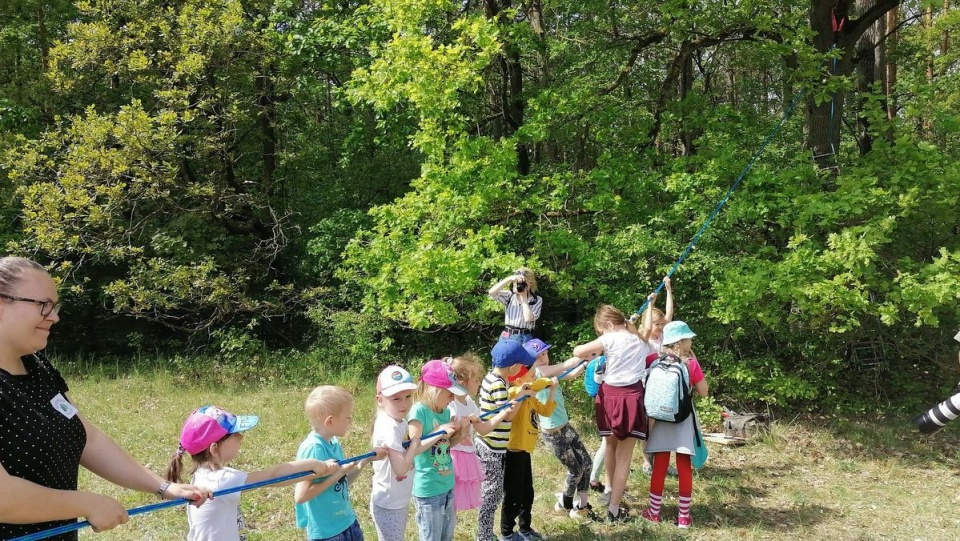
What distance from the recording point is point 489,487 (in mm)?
4359

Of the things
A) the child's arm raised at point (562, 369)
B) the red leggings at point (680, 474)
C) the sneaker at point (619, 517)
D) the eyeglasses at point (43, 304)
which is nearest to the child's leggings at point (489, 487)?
the child's arm raised at point (562, 369)

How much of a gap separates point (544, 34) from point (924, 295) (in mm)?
6371

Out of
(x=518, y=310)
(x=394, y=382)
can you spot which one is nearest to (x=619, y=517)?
(x=518, y=310)

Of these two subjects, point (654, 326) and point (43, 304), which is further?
point (654, 326)

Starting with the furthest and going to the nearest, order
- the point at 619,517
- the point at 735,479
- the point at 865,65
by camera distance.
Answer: the point at 865,65, the point at 735,479, the point at 619,517

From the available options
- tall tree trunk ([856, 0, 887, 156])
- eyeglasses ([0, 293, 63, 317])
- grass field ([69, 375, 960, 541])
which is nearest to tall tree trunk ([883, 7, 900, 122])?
tall tree trunk ([856, 0, 887, 156])

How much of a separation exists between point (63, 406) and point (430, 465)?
6.44 feet

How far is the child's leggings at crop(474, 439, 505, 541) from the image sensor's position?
4.36m

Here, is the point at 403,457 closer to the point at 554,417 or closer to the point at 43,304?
the point at 43,304

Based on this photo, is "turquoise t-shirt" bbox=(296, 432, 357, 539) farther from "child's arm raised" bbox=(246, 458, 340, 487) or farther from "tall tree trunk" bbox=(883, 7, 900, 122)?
"tall tree trunk" bbox=(883, 7, 900, 122)

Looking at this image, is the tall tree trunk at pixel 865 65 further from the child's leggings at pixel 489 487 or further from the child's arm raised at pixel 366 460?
the child's arm raised at pixel 366 460

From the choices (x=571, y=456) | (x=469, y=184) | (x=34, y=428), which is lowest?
(x=571, y=456)

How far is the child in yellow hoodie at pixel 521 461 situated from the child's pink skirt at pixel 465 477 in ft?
1.53

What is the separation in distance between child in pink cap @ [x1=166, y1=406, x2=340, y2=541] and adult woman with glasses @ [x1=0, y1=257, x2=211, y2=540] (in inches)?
22.8
